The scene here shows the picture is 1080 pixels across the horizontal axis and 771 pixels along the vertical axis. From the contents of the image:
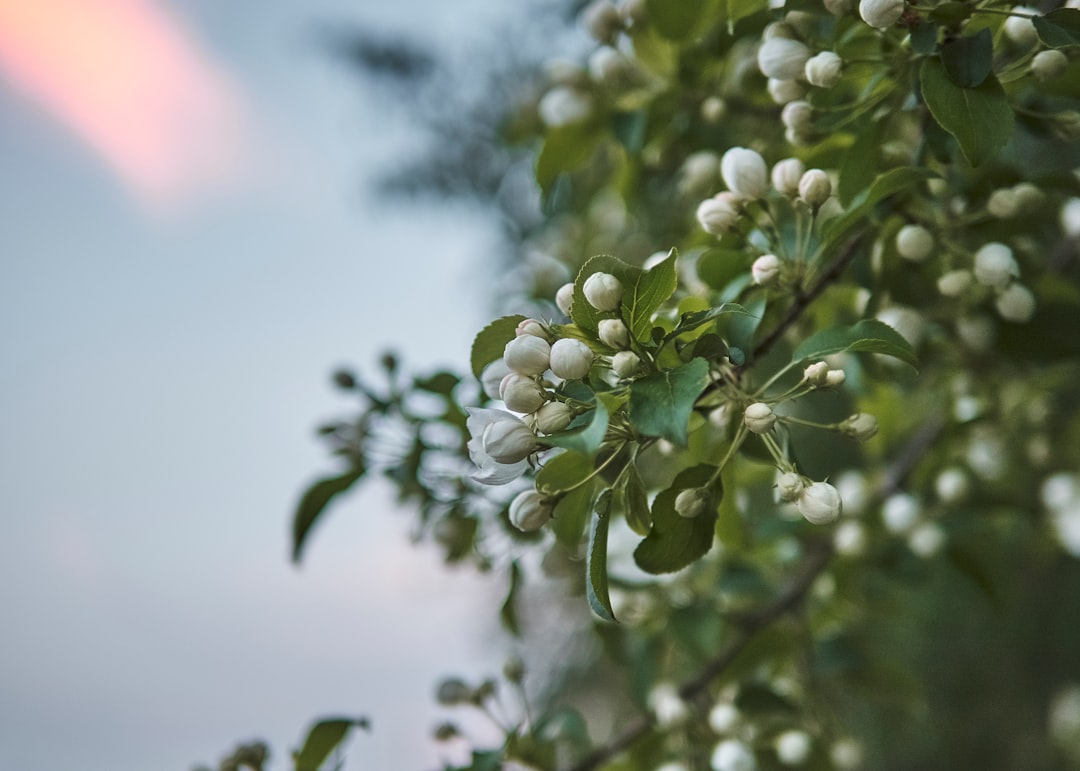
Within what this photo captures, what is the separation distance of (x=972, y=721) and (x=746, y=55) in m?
1.04

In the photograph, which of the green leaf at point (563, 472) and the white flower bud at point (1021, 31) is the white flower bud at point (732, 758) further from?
the white flower bud at point (1021, 31)

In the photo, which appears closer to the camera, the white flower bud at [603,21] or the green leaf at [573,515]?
the green leaf at [573,515]

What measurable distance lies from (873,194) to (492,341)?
0.19 meters

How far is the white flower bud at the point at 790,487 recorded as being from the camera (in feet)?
1.28

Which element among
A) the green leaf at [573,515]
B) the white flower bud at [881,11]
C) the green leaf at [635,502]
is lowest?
the green leaf at [635,502]

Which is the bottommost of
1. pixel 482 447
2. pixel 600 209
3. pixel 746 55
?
pixel 482 447

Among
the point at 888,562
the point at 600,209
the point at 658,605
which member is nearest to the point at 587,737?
the point at 658,605

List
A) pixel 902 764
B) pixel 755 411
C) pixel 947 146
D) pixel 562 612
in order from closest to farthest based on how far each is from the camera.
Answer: pixel 755 411
pixel 947 146
pixel 902 764
pixel 562 612

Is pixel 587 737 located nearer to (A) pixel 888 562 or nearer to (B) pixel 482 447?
(A) pixel 888 562

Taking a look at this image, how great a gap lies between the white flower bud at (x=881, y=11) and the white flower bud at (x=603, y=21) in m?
0.27

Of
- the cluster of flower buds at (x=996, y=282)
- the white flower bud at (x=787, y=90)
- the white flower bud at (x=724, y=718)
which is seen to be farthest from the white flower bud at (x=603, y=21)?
the white flower bud at (x=724, y=718)

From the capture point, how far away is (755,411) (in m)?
0.38

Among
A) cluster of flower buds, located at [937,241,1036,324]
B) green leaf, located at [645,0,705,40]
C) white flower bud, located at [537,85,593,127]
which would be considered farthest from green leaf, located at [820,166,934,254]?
white flower bud, located at [537,85,593,127]

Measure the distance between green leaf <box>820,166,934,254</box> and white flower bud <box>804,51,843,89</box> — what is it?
65 millimetres
